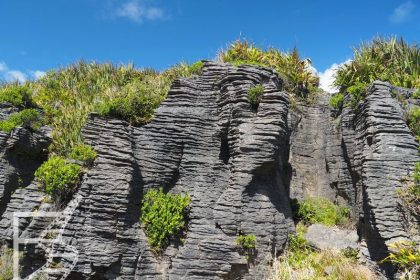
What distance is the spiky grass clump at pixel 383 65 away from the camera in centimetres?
1293

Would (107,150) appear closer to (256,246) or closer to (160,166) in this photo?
(160,166)

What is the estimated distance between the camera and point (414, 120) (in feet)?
34.8

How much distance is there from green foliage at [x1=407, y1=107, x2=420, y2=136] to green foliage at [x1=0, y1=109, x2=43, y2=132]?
11080mm

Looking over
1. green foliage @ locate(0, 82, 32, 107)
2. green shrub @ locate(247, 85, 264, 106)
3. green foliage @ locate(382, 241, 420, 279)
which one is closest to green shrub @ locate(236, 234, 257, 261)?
green foliage @ locate(382, 241, 420, 279)

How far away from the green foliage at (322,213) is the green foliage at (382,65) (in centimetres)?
419

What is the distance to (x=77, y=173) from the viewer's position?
10.2 meters

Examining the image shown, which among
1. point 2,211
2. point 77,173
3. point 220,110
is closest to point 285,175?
point 220,110

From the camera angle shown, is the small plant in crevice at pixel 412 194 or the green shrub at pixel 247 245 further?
the green shrub at pixel 247 245

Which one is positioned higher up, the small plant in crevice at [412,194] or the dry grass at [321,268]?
the small plant in crevice at [412,194]

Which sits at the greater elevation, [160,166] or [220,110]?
[220,110]

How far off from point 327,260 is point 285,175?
10.7ft

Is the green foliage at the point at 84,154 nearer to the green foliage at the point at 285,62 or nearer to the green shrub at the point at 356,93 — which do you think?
the green foliage at the point at 285,62

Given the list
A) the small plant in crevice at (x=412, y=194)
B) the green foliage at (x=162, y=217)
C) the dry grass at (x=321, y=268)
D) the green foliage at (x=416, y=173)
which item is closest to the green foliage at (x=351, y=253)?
the dry grass at (x=321, y=268)

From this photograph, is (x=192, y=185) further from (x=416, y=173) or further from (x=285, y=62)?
(x=285, y=62)
